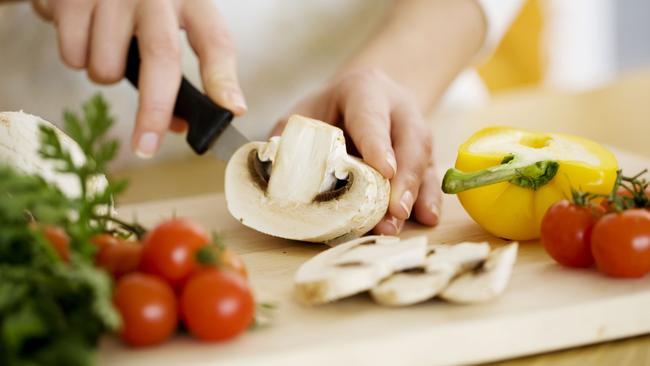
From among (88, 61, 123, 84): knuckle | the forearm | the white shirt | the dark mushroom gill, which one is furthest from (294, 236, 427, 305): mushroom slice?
the white shirt

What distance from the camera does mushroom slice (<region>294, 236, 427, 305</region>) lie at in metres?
1.24

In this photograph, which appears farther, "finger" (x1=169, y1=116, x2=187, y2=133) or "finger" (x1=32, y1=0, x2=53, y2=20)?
"finger" (x1=32, y1=0, x2=53, y2=20)

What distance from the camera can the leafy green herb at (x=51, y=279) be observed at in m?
1.01

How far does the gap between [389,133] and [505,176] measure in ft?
0.95

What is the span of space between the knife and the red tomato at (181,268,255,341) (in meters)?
0.64

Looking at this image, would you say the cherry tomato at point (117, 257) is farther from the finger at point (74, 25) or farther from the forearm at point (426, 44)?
the forearm at point (426, 44)

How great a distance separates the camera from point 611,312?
4.19 ft

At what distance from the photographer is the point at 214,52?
74.1 inches

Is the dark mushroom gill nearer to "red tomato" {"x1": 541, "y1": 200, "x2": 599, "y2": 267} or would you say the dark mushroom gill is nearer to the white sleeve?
"red tomato" {"x1": 541, "y1": 200, "x2": 599, "y2": 267}

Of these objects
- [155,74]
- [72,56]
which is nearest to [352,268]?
[155,74]

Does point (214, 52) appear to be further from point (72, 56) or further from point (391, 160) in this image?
point (391, 160)

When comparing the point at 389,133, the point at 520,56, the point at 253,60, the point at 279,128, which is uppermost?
the point at 389,133

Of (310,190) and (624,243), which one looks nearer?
(624,243)

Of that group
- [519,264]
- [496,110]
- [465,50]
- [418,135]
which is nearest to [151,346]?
[519,264]
